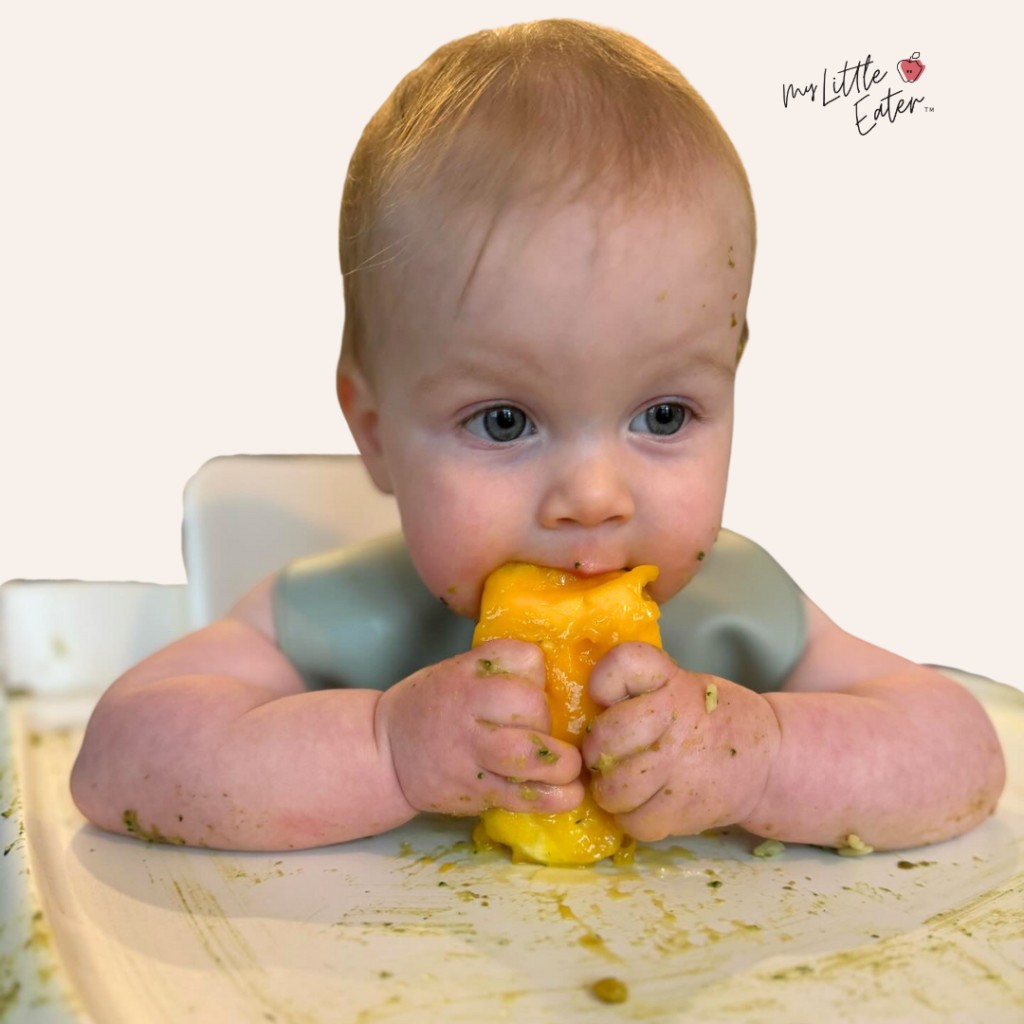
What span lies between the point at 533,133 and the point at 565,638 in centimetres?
43

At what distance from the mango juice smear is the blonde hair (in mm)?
294

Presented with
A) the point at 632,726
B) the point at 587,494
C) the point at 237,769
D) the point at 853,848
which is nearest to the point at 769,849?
the point at 853,848

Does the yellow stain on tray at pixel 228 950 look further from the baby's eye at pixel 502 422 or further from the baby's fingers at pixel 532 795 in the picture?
the baby's eye at pixel 502 422

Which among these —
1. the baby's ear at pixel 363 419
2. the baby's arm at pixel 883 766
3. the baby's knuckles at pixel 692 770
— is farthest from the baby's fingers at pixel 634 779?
the baby's ear at pixel 363 419

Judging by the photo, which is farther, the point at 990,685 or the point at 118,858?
the point at 990,685

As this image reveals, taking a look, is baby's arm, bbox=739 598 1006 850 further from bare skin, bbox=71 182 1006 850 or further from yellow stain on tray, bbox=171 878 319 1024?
yellow stain on tray, bbox=171 878 319 1024

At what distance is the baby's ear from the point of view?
1344 mm

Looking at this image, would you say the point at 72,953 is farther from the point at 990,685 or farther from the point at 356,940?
the point at 990,685

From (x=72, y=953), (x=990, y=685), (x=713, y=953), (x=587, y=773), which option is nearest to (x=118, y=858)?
(x=72, y=953)

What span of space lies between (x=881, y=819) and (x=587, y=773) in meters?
0.26

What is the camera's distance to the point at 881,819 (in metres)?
1.17

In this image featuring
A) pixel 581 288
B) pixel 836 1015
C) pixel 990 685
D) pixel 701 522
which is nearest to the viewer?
pixel 836 1015

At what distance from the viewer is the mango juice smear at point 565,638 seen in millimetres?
1127

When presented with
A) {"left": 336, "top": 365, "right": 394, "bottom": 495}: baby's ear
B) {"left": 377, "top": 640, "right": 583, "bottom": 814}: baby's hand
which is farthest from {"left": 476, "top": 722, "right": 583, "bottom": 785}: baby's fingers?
{"left": 336, "top": 365, "right": 394, "bottom": 495}: baby's ear
